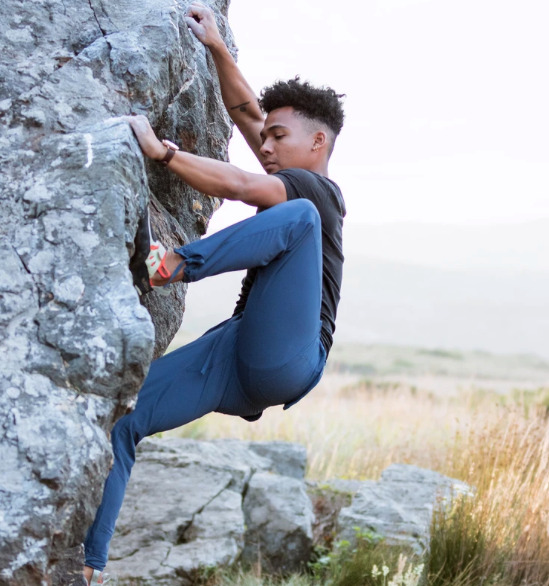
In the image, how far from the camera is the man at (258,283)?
3.28m

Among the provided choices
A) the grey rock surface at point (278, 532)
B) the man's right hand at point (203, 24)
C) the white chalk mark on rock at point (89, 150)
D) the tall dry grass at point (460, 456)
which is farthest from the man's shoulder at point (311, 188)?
the grey rock surface at point (278, 532)

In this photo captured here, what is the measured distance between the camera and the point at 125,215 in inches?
123

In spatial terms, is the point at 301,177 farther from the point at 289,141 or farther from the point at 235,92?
the point at 235,92

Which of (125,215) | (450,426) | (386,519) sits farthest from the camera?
(450,426)

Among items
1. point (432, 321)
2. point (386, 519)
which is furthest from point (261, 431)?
point (432, 321)

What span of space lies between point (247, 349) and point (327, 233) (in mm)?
704

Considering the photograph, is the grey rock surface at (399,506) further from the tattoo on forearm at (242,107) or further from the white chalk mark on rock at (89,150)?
the white chalk mark on rock at (89,150)

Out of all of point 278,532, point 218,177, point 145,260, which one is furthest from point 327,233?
point 278,532

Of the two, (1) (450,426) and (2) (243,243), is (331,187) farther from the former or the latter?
(1) (450,426)

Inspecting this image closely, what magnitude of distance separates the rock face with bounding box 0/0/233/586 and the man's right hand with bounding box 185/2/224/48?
23 cm

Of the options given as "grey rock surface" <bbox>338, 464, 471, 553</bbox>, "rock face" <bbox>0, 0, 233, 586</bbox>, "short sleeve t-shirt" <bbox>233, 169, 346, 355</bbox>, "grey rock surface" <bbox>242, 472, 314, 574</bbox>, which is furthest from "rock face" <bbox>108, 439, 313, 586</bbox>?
"rock face" <bbox>0, 0, 233, 586</bbox>

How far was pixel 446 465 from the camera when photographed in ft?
27.7

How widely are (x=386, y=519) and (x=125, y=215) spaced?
3687 mm

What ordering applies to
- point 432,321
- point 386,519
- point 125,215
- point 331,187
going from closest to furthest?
point 125,215
point 331,187
point 386,519
point 432,321
